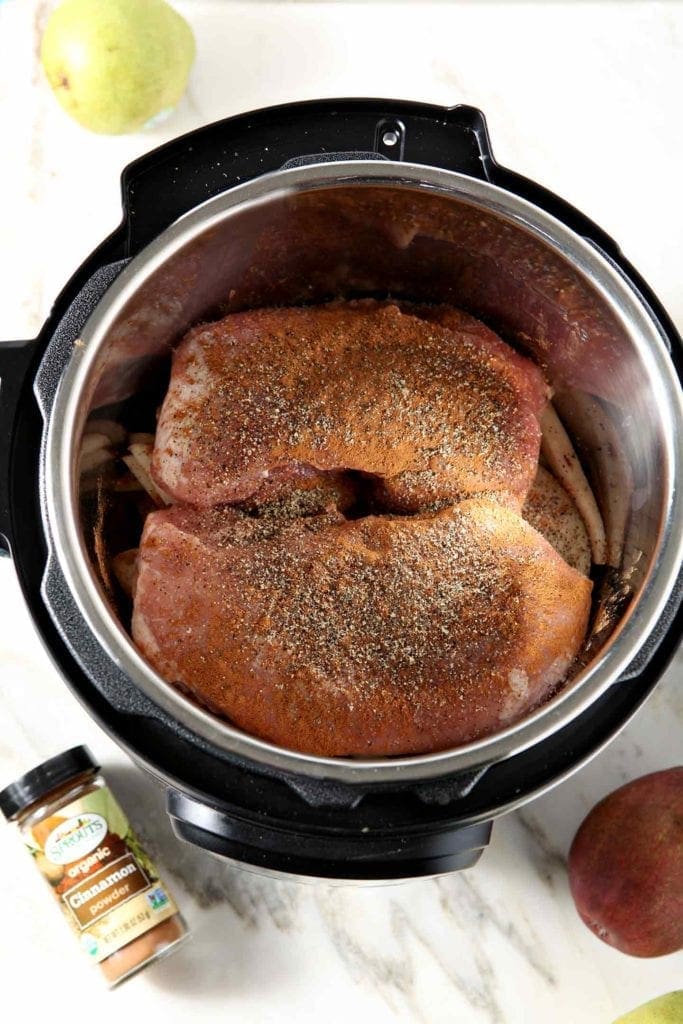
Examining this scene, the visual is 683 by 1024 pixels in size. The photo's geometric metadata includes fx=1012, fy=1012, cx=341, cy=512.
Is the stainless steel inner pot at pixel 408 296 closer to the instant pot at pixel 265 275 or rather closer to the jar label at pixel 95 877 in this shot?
the instant pot at pixel 265 275

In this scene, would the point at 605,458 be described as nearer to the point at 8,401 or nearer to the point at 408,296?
the point at 408,296

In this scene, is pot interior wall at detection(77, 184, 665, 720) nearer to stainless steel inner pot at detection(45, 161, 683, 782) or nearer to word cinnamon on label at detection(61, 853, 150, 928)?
stainless steel inner pot at detection(45, 161, 683, 782)

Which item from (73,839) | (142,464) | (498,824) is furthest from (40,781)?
(498,824)

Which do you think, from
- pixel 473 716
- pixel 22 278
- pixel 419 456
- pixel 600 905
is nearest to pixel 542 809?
pixel 600 905

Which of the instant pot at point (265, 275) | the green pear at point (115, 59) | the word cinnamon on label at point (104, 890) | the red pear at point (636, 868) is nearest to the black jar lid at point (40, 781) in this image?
the word cinnamon on label at point (104, 890)

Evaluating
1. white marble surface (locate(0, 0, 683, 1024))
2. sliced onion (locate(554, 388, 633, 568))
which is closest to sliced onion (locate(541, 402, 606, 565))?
sliced onion (locate(554, 388, 633, 568))

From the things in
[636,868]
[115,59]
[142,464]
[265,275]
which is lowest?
[636,868]

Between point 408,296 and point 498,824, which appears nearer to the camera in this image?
point 408,296
